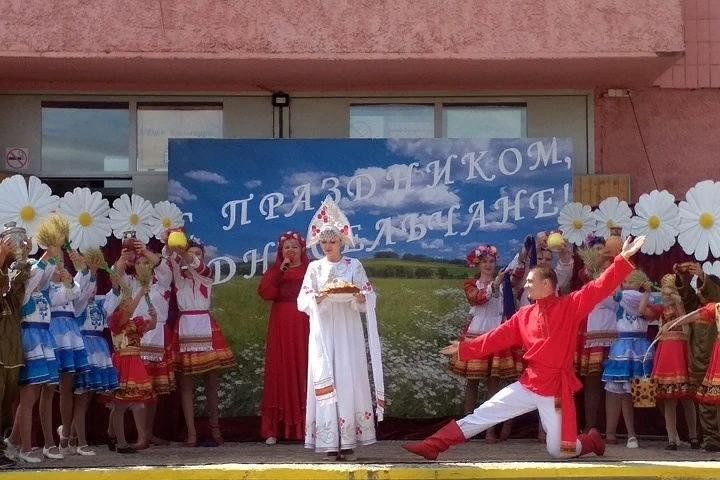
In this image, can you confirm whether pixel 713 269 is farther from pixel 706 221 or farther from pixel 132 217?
pixel 132 217

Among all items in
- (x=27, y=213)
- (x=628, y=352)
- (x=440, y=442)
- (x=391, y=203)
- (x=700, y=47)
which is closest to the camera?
(x=440, y=442)

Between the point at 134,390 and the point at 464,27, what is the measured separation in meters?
4.42

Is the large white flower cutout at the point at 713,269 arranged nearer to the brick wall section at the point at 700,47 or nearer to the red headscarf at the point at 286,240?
the brick wall section at the point at 700,47

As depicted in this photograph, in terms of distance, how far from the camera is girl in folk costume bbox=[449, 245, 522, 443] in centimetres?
1052

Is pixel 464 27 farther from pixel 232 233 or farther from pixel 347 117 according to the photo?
pixel 232 233

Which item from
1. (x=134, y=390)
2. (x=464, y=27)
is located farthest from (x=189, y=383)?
(x=464, y=27)

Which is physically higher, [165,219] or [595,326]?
[165,219]

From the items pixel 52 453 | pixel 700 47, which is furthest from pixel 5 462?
pixel 700 47

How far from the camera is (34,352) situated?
9039mm

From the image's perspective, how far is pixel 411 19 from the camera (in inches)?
440

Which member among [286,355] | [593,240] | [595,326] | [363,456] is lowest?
[363,456]

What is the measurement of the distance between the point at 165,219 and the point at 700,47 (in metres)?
5.61

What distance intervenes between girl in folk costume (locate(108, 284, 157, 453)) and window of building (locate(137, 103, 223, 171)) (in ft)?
8.14

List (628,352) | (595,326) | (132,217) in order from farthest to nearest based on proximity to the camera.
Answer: (132,217) < (595,326) < (628,352)
